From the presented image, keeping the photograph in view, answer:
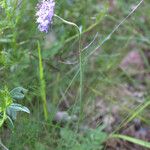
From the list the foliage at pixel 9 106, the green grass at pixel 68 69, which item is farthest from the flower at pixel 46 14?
the foliage at pixel 9 106

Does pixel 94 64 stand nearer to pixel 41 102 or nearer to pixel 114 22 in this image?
pixel 114 22

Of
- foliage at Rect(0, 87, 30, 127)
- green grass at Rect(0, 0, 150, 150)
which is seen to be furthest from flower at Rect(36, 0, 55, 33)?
foliage at Rect(0, 87, 30, 127)

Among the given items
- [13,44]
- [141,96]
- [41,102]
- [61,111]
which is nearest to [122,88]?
[141,96]

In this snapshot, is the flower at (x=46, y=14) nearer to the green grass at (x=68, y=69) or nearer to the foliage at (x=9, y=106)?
the green grass at (x=68, y=69)

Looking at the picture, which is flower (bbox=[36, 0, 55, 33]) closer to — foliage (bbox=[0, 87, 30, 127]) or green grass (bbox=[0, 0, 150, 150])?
green grass (bbox=[0, 0, 150, 150])

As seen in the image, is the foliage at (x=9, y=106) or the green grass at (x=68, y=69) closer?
the foliage at (x=9, y=106)

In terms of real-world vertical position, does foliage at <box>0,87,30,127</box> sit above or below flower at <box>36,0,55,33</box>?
below

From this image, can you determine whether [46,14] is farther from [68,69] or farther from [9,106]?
[68,69]

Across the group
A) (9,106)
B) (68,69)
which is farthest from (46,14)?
(68,69)
